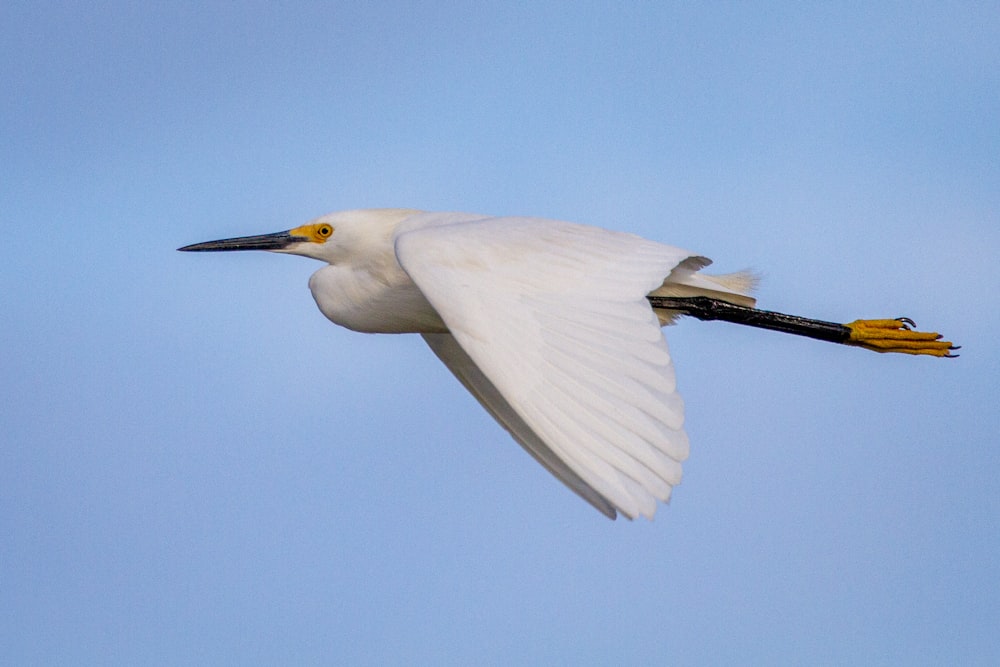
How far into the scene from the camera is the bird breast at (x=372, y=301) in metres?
7.17

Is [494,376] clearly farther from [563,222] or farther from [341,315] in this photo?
[341,315]

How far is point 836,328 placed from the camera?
7.61 metres

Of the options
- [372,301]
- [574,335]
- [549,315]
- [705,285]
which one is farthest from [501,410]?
[574,335]

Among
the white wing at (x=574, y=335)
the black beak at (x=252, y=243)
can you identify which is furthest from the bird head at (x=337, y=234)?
the white wing at (x=574, y=335)

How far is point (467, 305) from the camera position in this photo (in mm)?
5547

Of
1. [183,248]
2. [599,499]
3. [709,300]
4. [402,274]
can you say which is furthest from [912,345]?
[183,248]

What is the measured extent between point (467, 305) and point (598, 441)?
0.95 metres

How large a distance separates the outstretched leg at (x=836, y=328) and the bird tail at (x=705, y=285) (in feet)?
0.15

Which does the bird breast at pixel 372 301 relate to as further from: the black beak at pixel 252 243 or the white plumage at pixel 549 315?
the black beak at pixel 252 243

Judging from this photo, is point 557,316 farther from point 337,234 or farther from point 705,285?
point 337,234

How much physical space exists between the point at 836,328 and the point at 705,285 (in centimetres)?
92

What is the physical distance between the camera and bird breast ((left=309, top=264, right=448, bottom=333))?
23.5ft

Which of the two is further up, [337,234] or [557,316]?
[337,234]

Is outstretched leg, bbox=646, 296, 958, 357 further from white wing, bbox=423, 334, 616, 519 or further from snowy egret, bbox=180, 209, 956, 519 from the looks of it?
white wing, bbox=423, 334, 616, 519
